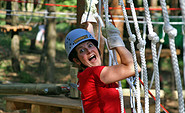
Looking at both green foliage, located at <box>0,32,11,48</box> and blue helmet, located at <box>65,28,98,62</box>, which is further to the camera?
green foliage, located at <box>0,32,11,48</box>

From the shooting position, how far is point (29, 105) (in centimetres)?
328

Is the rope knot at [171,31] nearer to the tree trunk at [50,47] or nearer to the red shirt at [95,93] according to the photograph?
the red shirt at [95,93]

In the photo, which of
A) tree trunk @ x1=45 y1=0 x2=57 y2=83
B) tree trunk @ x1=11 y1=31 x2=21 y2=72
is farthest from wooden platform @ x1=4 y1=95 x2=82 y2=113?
tree trunk @ x1=11 y1=31 x2=21 y2=72

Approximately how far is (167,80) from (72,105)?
1129 cm

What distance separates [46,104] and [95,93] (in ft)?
3.93

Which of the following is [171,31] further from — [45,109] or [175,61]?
[45,109]

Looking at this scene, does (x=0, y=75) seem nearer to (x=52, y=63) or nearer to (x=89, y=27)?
(x=52, y=63)

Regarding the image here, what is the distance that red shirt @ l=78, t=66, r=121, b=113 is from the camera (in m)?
1.78

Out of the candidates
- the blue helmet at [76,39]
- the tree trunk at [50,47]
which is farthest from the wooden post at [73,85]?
the tree trunk at [50,47]

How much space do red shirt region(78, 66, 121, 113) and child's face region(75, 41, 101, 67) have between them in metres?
0.11

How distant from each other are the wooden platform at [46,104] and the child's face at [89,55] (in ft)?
2.85

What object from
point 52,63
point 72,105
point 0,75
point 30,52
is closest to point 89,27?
point 72,105

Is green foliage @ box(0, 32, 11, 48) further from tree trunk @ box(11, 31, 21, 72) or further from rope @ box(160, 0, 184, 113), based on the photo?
rope @ box(160, 0, 184, 113)

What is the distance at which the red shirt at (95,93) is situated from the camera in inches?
70.2
